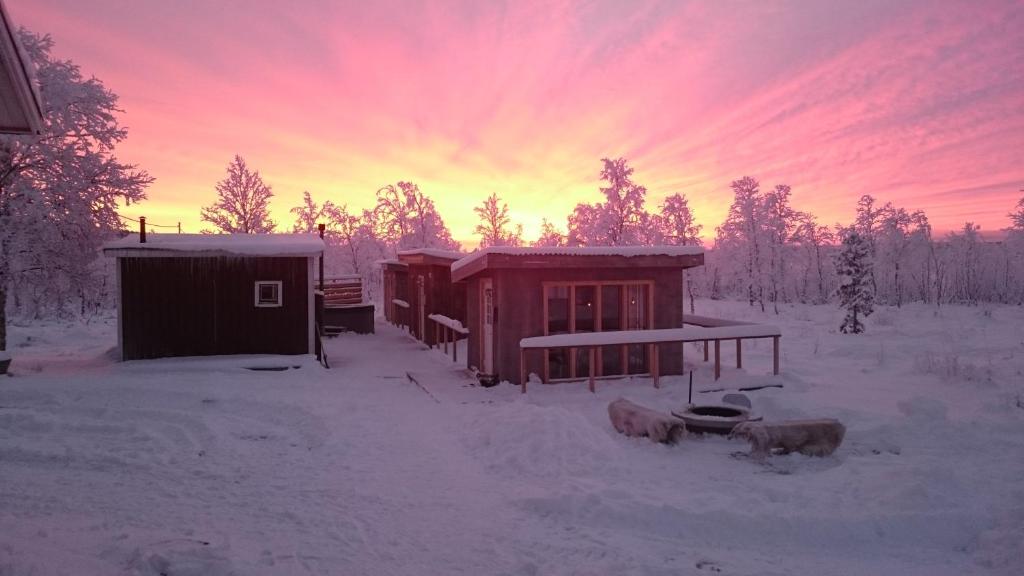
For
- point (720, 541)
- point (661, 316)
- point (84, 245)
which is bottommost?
point (720, 541)

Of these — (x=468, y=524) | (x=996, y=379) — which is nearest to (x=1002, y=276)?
(x=996, y=379)

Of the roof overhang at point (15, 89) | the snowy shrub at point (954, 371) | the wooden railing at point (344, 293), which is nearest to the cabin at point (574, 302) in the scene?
the snowy shrub at point (954, 371)

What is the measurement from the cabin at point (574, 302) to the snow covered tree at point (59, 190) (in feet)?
39.6

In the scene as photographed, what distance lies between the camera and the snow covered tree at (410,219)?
48406 mm

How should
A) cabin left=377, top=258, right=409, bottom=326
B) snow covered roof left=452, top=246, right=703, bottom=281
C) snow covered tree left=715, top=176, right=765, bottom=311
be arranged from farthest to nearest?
snow covered tree left=715, top=176, right=765, bottom=311
cabin left=377, top=258, right=409, bottom=326
snow covered roof left=452, top=246, right=703, bottom=281

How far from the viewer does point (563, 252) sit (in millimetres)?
12625

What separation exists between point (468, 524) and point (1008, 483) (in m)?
6.06

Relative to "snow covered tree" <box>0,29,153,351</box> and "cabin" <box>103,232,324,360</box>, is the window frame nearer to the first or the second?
"cabin" <box>103,232,324,360</box>

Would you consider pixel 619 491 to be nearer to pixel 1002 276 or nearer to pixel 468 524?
pixel 468 524

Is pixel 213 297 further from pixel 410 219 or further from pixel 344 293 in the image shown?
pixel 410 219

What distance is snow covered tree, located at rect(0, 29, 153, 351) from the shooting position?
16031 millimetres

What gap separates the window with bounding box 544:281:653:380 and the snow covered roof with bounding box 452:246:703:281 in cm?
78

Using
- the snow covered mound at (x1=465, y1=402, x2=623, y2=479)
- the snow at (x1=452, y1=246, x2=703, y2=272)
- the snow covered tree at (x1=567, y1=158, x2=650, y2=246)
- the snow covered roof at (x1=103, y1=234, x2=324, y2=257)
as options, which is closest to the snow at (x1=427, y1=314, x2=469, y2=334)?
the snow at (x1=452, y1=246, x2=703, y2=272)

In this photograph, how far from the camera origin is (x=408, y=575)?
4.45 metres
